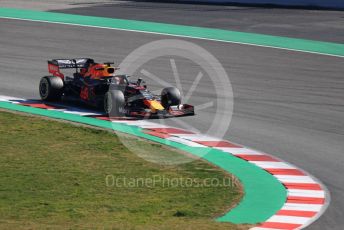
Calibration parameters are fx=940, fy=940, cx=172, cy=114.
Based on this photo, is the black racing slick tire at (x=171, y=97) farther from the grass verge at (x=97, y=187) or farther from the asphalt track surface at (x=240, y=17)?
the asphalt track surface at (x=240, y=17)

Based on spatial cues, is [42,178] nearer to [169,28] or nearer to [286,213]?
[286,213]

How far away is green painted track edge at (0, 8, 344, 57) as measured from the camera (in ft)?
105

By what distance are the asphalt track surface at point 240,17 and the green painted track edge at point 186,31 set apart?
2.72 feet

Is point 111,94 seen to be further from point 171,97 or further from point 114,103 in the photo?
point 171,97

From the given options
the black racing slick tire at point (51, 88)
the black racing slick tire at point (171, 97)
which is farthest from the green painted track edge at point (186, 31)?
the black racing slick tire at point (51, 88)

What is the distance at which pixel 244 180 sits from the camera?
51.7ft

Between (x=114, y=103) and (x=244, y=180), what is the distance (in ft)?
17.0

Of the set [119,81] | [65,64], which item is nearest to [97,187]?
[119,81]

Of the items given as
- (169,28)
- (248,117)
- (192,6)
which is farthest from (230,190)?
(192,6)

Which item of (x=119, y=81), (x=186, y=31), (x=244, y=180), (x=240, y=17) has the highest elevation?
(x=240, y=17)

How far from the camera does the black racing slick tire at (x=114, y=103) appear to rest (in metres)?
20.0

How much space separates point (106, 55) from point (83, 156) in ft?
39.8

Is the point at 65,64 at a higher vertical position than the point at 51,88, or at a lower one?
higher

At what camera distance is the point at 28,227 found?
12430mm
